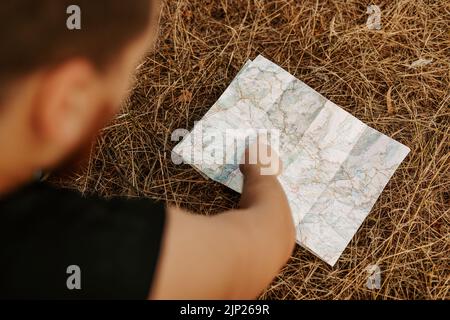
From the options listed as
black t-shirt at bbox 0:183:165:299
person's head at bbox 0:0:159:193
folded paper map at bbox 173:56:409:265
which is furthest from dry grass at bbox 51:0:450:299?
person's head at bbox 0:0:159:193

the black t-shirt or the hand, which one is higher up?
the black t-shirt

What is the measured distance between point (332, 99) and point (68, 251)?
1.10 m

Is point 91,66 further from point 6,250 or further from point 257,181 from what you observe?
point 257,181

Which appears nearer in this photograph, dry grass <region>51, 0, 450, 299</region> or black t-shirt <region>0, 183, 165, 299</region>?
black t-shirt <region>0, 183, 165, 299</region>

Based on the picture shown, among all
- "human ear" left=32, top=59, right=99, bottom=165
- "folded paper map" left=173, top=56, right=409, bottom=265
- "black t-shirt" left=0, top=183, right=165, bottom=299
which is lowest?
"folded paper map" left=173, top=56, right=409, bottom=265

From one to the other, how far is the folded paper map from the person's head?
786 millimetres

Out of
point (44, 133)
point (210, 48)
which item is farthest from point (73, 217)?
point (210, 48)

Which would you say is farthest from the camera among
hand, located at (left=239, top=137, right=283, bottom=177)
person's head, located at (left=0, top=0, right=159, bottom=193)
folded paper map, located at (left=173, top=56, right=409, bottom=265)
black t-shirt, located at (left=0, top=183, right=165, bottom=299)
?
folded paper map, located at (left=173, top=56, right=409, bottom=265)

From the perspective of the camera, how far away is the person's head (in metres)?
0.66

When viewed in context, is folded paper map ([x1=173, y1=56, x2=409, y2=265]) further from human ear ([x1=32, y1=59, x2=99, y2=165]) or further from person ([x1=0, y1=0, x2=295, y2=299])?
human ear ([x1=32, y1=59, x2=99, y2=165])

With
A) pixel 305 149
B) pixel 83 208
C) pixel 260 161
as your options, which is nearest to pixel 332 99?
pixel 305 149

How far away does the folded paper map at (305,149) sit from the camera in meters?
1.53

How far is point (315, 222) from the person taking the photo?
4.99 feet

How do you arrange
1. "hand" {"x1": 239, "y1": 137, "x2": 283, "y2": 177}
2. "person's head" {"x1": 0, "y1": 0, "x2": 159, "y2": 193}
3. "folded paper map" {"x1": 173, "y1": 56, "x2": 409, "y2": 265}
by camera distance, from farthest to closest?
"folded paper map" {"x1": 173, "y1": 56, "x2": 409, "y2": 265} < "hand" {"x1": 239, "y1": 137, "x2": 283, "y2": 177} < "person's head" {"x1": 0, "y1": 0, "x2": 159, "y2": 193}
